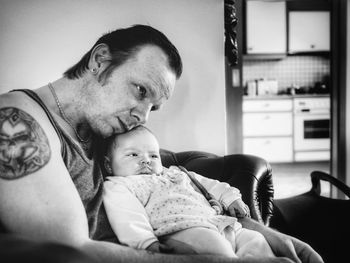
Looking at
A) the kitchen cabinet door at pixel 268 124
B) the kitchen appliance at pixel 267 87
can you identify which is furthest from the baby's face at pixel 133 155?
the kitchen appliance at pixel 267 87

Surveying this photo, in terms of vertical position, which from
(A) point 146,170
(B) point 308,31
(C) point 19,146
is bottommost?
(A) point 146,170

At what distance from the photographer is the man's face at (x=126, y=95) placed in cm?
81

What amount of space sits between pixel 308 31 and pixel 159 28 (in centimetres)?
290

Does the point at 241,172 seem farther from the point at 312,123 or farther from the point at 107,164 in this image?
the point at 312,123

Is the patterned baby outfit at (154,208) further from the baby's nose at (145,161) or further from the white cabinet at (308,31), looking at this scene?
the white cabinet at (308,31)

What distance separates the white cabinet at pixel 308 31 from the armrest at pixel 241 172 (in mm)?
2726

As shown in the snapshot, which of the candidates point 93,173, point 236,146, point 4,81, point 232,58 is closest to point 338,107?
point 236,146

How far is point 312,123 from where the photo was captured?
3.25m

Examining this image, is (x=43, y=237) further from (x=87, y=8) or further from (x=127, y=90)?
(x=87, y=8)

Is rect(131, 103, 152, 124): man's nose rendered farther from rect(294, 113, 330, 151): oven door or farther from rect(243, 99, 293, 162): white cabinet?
rect(294, 113, 330, 151): oven door

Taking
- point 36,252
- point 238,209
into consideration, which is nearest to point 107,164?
point 238,209

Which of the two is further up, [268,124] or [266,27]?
[266,27]

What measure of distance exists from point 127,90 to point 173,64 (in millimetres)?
189

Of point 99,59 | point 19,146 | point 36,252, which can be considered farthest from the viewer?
point 99,59
